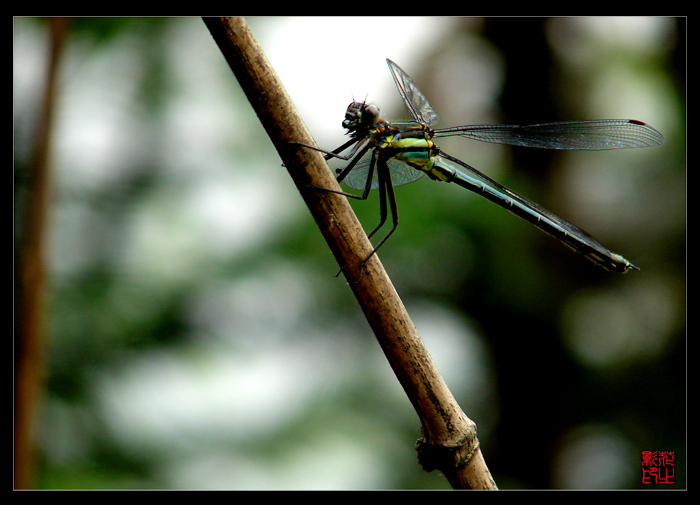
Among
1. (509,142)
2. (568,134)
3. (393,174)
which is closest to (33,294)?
(393,174)

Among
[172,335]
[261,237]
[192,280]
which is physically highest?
[261,237]

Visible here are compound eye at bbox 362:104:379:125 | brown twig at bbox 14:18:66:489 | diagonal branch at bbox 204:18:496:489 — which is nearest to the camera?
diagonal branch at bbox 204:18:496:489

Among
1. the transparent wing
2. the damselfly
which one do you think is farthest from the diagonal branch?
the transparent wing

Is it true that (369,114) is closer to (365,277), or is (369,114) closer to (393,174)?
(393,174)

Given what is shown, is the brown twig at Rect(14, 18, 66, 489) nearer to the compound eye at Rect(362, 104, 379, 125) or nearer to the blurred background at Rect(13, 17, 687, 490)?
the blurred background at Rect(13, 17, 687, 490)
